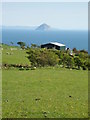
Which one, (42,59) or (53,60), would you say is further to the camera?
(53,60)

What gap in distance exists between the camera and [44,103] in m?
10.0

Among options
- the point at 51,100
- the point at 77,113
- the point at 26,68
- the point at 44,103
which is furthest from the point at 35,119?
the point at 26,68

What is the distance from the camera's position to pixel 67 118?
795 centimetres

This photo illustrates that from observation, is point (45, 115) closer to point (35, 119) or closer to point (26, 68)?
point (35, 119)

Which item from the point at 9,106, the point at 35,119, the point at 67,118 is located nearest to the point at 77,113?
the point at 67,118

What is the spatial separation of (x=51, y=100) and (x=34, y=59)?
55.5 feet

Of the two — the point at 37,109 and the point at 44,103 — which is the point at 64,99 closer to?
the point at 44,103

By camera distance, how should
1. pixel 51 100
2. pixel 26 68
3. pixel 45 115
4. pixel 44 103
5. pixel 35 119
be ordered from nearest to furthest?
pixel 35 119, pixel 45 115, pixel 44 103, pixel 51 100, pixel 26 68

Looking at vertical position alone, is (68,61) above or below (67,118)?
above

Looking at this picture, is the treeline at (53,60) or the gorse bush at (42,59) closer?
the gorse bush at (42,59)

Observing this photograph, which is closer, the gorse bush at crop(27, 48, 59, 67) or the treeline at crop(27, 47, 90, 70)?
the gorse bush at crop(27, 48, 59, 67)

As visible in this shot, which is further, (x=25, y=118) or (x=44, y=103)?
(x=44, y=103)

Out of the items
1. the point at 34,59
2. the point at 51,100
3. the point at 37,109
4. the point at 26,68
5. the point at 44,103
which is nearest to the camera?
the point at 37,109

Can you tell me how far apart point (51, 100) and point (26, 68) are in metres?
15.0
